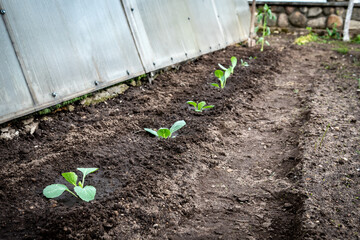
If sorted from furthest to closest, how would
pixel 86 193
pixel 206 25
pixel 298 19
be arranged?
pixel 298 19 → pixel 206 25 → pixel 86 193

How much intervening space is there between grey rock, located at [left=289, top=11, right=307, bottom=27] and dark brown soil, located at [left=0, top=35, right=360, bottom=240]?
4.01m

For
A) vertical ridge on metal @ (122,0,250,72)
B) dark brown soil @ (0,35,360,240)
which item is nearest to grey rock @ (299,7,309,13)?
vertical ridge on metal @ (122,0,250,72)

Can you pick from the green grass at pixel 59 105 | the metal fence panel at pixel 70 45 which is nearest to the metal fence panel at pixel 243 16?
the metal fence panel at pixel 70 45

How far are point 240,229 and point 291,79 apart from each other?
305cm

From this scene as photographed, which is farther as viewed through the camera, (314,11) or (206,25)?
(314,11)

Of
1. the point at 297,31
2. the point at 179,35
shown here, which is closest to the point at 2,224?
the point at 179,35

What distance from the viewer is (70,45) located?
A: 2947 millimetres

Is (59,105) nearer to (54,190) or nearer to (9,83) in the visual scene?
(9,83)

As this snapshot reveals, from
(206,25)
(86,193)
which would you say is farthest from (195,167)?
(206,25)

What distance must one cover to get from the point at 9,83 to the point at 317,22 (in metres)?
6.79

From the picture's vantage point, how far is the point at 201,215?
1.94 m

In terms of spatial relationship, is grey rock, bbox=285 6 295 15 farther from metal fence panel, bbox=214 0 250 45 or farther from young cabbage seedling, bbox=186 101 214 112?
young cabbage seedling, bbox=186 101 214 112

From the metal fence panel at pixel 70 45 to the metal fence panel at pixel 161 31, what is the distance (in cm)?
16

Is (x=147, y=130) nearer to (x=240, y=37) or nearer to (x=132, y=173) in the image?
(x=132, y=173)
